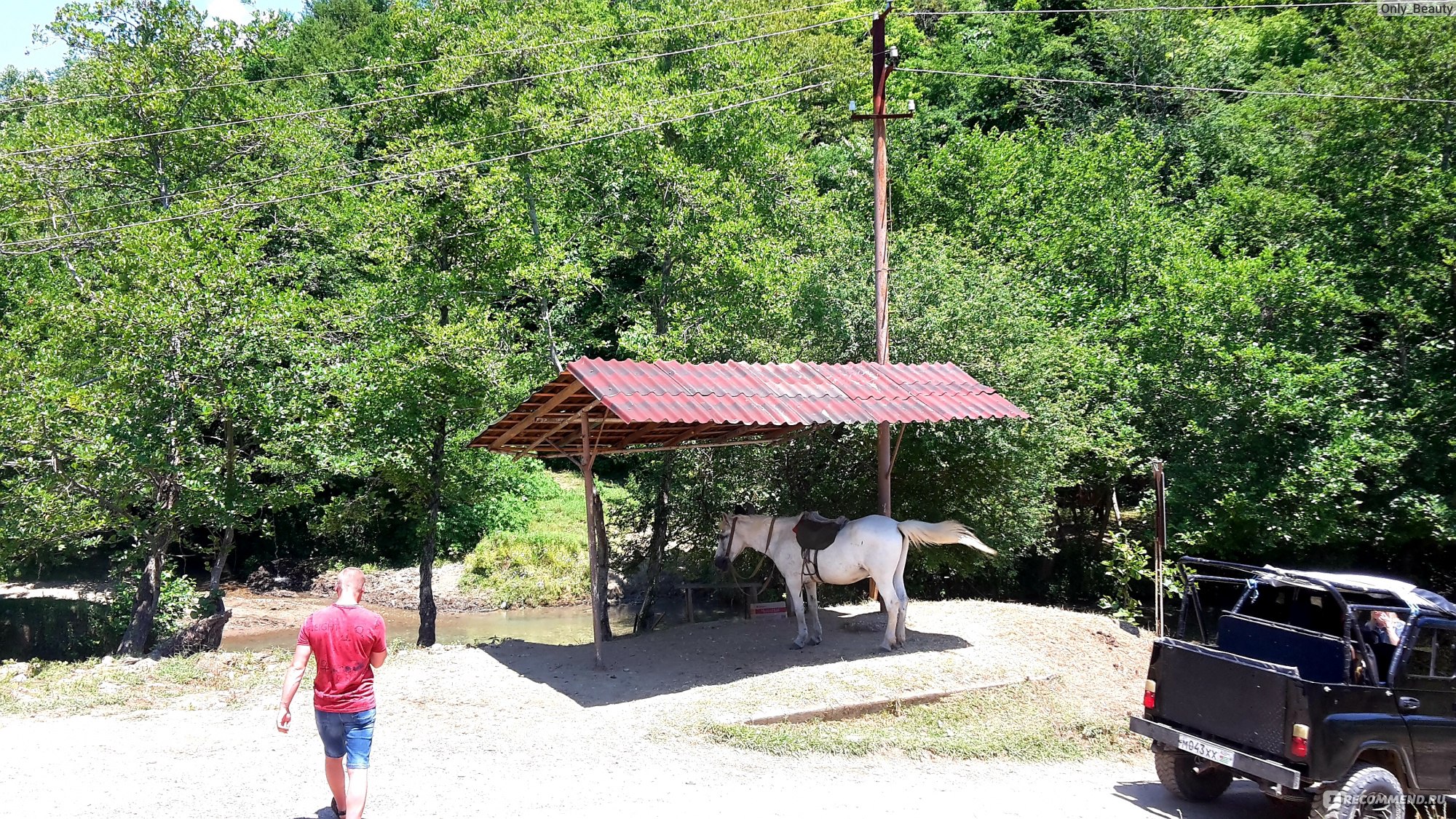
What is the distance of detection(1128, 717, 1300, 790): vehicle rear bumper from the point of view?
675 centimetres

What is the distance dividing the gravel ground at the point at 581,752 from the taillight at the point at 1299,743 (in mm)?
1389

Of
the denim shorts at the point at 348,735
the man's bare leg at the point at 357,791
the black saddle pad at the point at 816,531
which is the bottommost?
the man's bare leg at the point at 357,791

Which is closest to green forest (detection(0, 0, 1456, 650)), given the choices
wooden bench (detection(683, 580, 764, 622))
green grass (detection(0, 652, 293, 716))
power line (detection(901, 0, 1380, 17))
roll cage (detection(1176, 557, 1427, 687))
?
wooden bench (detection(683, 580, 764, 622))

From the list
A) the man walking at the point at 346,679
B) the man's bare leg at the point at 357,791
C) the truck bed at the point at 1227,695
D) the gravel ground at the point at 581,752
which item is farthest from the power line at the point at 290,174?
the truck bed at the point at 1227,695

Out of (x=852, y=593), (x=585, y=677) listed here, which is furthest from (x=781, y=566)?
(x=852, y=593)

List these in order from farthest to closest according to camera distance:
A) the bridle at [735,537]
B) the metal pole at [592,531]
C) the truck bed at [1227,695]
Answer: the bridle at [735,537], the metal pole at [592,531], the truck bed at [1227,695]

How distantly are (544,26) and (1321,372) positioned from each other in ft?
56.4

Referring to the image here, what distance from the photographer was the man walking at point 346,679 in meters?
5.97

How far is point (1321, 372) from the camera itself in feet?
54.9

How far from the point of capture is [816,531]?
12.3 metres

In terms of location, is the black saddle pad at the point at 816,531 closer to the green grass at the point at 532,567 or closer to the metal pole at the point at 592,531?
the metal pole at the point at 592,531

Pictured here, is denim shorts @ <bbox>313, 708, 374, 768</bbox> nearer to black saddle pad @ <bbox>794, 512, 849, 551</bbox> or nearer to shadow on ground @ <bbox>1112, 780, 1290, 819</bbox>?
shadow on ground @ <bbox>1112, 780, 1290, 819</bbox>

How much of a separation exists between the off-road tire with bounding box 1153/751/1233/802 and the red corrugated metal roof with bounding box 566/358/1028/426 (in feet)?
15.9

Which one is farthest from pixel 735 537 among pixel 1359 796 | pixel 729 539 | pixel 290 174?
pixel 290 174
